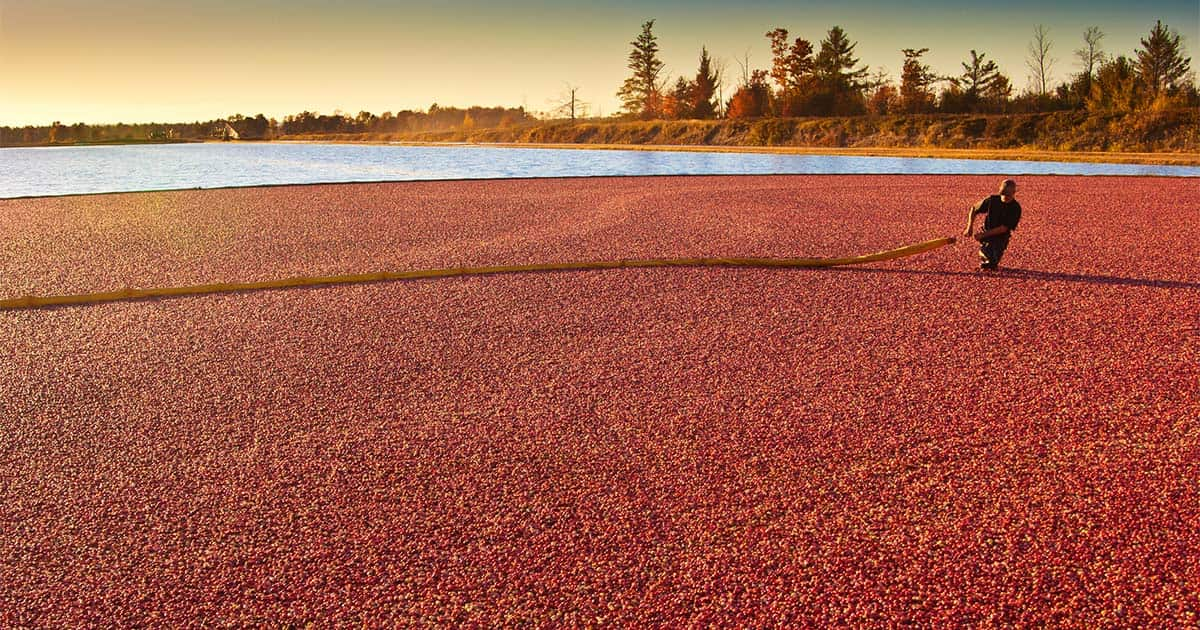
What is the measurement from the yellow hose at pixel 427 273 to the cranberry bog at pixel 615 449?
0.22 metres

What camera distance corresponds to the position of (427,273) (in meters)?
9.09

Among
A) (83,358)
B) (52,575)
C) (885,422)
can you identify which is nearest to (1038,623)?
(885,422)

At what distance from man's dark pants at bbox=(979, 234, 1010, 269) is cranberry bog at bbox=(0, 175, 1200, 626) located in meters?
0.36

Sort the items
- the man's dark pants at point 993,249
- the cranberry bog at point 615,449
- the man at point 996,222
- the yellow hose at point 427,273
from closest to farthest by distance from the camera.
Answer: the cranberry bog at point 615,449
the yellow hose at point 427,273
the man at point 996,222
the man's dark pants at point 993,249

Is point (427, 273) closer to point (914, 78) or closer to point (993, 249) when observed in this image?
point (993, 249)

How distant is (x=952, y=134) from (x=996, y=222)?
43.2 m

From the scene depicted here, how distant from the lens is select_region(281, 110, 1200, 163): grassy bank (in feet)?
124

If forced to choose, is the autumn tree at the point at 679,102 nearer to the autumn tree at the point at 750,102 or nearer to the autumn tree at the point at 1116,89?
the autumn tree at the point at 750,102

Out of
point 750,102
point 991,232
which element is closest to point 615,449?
point 991,232

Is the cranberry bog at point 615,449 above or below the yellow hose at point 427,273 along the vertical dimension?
below

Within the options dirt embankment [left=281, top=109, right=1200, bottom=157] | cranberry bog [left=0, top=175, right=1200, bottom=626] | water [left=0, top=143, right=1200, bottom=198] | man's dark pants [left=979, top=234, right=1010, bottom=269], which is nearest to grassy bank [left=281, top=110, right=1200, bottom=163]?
dirt embankment [left=281, top=109, right=1200, bottom=157]

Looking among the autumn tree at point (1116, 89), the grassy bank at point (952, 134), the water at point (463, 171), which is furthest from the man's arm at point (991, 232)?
the autumn tree at point (1116, 89)

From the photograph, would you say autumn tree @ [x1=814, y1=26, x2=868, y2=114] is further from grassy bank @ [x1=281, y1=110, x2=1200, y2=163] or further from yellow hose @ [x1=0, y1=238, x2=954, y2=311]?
yellow hose @ [x1=0, y1=238, x2=954, y2=311]

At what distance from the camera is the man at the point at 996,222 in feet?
28.4
